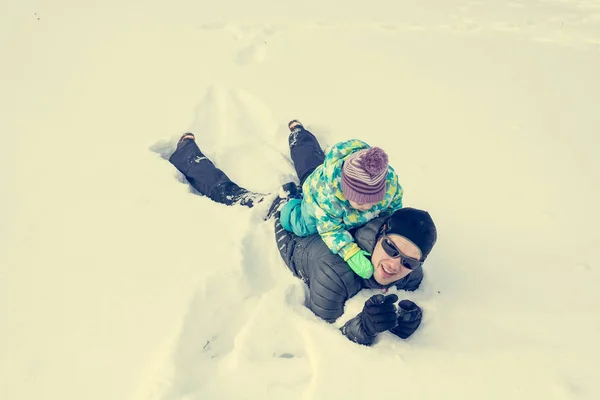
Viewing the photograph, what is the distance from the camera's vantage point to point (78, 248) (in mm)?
3125

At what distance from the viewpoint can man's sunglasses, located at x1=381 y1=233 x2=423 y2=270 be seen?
2.59 metres

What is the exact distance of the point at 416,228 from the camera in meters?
2.55

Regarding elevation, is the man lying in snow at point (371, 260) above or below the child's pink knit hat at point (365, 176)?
below

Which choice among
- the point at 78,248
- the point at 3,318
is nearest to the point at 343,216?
the point at 78,248

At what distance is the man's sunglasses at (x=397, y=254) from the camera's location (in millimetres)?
2594

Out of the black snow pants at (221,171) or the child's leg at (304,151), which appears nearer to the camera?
the black snow pants at (221,171)

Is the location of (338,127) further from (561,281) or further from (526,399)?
(526,399)

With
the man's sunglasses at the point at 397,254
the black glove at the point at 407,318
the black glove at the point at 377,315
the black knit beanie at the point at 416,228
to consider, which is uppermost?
the black knit beanie at the point at 416,228

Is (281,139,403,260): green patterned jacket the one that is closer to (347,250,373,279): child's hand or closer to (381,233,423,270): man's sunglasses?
(347,250,373,279): child's hand

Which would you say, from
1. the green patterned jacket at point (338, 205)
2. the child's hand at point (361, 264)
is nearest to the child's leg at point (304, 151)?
the green patterned jacket at point (338, 205)

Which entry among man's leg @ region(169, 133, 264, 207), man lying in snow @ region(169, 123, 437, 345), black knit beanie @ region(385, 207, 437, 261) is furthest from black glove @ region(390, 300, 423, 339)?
man's leg @ region(169, 133, 264, 207)

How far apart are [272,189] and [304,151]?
341mm

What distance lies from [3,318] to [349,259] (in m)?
1.77

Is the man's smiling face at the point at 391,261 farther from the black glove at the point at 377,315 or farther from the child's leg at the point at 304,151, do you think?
the child's leg at the point at 304,151
